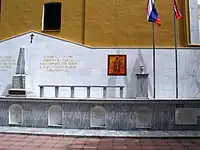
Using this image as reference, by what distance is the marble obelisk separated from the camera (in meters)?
10.7

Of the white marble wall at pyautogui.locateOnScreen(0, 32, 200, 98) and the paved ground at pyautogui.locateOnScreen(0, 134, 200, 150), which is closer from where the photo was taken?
the paved ground at pyautogui.locateOnScreen(0, 134, 200, 150)

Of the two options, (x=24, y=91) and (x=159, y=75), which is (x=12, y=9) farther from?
(x=159, y=75)

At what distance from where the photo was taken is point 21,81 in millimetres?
11266

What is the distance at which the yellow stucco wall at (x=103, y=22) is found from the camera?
44.0 ft

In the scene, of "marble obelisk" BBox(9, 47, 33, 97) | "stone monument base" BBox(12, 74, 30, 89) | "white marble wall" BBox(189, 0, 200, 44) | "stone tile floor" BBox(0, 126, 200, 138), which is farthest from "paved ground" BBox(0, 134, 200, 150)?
"white marble wall" BBox(189, 0, 200, 44)

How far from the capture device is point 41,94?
1147cm

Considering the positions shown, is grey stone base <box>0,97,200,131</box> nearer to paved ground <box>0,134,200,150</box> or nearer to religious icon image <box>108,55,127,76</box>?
paved ground <box>0,134,200,150</box>

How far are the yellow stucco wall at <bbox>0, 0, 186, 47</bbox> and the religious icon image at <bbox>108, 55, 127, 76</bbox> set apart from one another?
3.29 feet

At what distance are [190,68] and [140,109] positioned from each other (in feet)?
15.4

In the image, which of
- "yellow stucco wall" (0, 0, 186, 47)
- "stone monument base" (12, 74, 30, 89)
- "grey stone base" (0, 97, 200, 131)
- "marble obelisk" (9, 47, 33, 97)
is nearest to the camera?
"grey stone base" (0, 97, 200, 131)

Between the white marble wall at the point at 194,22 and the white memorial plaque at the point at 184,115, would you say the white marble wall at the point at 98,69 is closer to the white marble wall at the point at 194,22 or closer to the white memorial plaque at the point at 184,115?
the white marble wall at the point at 194,22

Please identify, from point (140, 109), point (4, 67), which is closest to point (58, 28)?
point (4, 67)

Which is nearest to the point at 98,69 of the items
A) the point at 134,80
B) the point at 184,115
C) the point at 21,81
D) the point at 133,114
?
the point at 134,80

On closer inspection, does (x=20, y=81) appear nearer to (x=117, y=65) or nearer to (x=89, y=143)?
(x=117, y=65)
